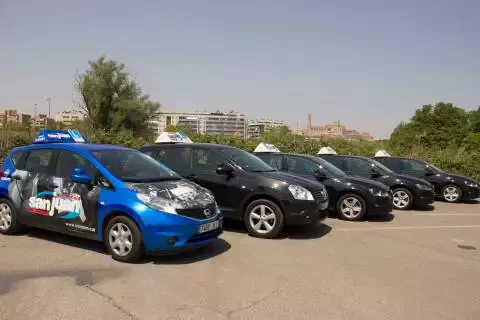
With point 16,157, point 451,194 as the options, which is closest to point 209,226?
point 16,157

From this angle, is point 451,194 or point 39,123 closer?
point 451,194

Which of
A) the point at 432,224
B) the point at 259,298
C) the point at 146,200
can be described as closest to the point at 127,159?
the point at 146,200

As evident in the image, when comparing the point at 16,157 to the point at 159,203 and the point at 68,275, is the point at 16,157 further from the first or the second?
the point at 159,203

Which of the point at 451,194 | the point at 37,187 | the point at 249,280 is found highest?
the point at 37,187

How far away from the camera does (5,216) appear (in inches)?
279

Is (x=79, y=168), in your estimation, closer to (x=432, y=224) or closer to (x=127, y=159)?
(x=127, y=159)

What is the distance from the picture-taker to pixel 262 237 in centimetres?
755

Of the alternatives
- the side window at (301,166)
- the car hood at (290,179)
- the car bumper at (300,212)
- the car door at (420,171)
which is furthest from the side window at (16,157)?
the car door at (420,171)

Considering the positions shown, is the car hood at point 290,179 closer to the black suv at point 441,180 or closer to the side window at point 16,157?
the side window at point 16,157

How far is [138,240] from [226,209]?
2.54m

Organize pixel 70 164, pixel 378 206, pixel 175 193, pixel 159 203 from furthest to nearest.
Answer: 1. pixel 378 206
2. pixel 70 164
3. pixel 175 193
4. pixel 159 203

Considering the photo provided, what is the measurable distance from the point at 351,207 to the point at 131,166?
18.2 ft

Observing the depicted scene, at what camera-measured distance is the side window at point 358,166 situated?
496 inches

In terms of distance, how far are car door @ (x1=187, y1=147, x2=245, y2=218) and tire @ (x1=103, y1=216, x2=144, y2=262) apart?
8.13ft
